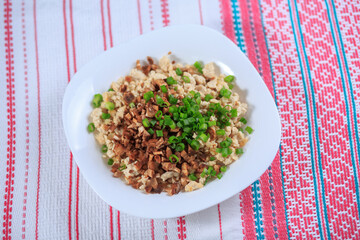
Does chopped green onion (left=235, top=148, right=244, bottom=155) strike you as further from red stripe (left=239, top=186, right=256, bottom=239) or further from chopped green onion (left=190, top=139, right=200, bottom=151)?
red stripe (left=239, top=186, right=256, bottom=239)

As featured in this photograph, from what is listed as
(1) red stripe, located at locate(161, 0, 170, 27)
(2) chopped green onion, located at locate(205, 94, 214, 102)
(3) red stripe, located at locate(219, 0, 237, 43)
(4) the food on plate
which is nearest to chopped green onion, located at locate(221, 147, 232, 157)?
(4) the food on plate

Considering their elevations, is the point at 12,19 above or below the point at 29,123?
above

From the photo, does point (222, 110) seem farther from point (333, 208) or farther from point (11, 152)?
point (11, 152)

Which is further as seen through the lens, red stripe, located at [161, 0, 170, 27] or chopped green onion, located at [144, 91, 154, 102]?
red stripe, located at [161, 0, 170, 27]

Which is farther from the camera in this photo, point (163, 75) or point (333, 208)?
point (333, 208)

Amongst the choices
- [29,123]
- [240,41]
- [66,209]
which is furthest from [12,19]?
[240,41]

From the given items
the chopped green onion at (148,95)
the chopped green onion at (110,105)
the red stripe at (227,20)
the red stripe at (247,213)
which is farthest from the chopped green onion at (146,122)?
the red stripe at (227,20)

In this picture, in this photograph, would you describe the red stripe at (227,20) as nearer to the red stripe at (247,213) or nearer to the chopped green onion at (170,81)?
the chopped green onion at (170,81)
